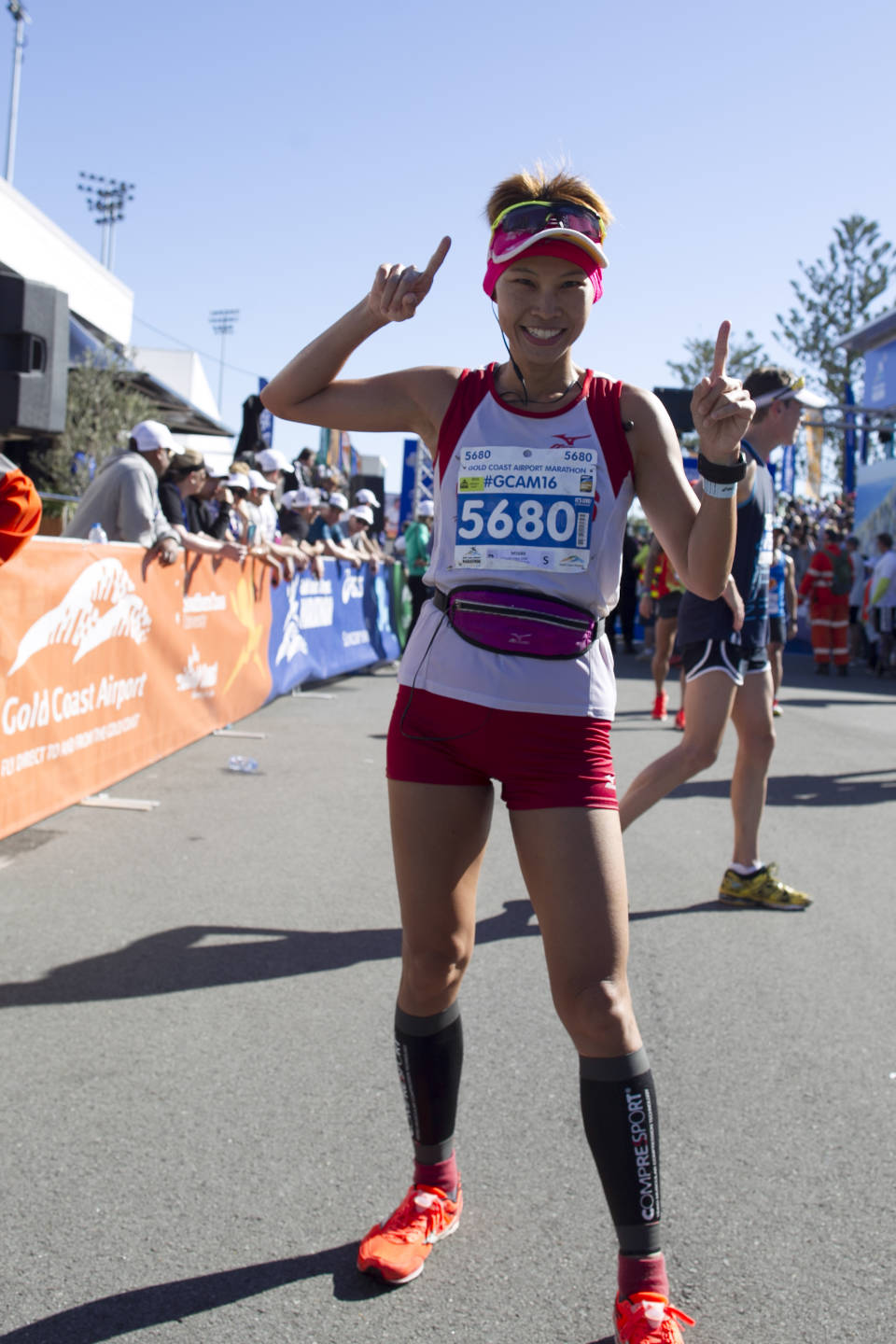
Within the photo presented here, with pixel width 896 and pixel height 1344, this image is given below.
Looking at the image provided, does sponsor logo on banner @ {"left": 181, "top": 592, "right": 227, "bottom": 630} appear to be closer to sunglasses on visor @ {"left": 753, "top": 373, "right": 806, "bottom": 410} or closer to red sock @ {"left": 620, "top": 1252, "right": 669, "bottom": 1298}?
sunglasses on visor @ {"left": 753, "top": 373, "right": 806, "bottom": 410}

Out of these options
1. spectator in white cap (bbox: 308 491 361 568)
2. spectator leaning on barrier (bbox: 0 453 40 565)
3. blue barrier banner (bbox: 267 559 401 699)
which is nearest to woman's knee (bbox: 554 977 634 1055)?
spectator leaning on barrier (bbox: 0 453 40 565)

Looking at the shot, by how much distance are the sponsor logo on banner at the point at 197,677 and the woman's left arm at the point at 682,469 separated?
21.1 feet

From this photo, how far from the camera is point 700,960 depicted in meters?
4.61

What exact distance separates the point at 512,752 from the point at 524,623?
0.24 meters

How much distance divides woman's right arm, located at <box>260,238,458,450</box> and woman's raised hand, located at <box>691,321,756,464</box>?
55 cm

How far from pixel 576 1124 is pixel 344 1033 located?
87 centimetres

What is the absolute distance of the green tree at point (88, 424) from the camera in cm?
2344

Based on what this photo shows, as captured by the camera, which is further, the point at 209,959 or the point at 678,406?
the point at 678,406

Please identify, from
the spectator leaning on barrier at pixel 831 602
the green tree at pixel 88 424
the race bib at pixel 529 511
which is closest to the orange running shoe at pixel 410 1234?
the race bib at pixel 529 511

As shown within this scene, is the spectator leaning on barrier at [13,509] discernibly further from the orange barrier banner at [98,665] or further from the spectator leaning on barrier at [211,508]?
the spectator leaning on barrier at [211,508]

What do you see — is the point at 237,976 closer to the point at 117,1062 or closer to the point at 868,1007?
the point at 117,1062

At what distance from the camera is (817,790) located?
8602 mm

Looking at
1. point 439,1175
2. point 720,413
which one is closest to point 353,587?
point 439,1175

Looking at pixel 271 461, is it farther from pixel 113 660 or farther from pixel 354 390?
pixel 354 390
